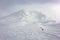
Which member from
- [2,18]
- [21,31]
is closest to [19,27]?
[21,31]

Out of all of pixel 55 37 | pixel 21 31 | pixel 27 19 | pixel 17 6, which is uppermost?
pixel 17 6

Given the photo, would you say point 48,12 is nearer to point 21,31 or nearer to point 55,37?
point 55,37

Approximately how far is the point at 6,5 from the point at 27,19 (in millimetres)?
369

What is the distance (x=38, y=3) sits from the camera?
1.74m

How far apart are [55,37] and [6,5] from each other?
0.84m

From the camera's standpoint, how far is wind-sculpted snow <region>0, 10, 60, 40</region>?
167cm

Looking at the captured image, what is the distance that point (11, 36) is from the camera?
166cm

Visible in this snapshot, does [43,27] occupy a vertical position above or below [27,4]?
below

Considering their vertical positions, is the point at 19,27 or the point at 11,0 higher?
the point at 11,0

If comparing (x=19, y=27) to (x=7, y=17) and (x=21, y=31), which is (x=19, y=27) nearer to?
(x=21, y=31)

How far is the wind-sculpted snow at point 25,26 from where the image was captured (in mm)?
1671

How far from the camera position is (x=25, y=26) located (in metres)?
1.70

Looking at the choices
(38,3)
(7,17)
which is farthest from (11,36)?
(38,3)

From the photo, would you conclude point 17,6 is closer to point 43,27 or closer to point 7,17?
point 7,17
